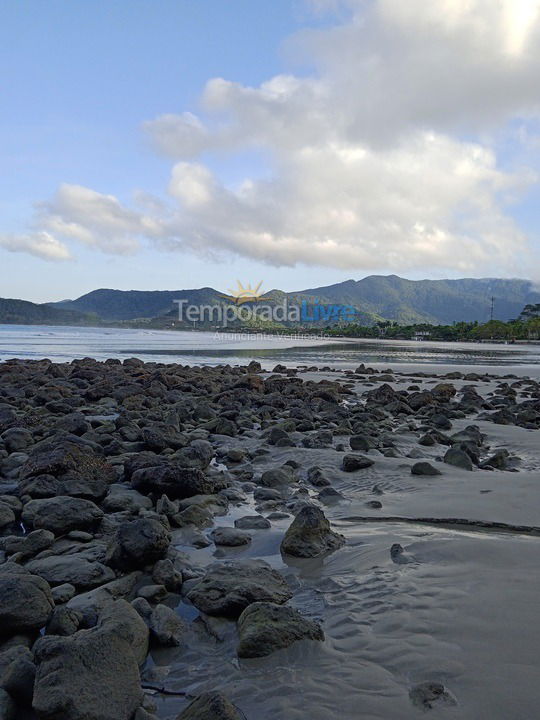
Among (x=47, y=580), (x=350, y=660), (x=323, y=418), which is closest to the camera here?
(x=350, y=660)

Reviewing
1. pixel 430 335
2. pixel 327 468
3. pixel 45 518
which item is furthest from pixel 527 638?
pixel 430 335

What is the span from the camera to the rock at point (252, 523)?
18.7ft

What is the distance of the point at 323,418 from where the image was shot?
41.1 feet

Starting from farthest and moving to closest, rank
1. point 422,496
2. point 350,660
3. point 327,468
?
point 327,468 < point 422,496 < point 350,660

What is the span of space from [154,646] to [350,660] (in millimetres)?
1245

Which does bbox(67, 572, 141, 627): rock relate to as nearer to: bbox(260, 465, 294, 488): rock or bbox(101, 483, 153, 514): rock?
bbox(101, 483, 153, 514): rock

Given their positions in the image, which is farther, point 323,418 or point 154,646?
point 323,418

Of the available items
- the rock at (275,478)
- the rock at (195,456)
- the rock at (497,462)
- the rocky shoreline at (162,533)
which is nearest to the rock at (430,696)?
the rocky shoreline at (162,533)

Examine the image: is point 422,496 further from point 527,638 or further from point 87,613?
point 87,613

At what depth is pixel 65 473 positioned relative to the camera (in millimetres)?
6449

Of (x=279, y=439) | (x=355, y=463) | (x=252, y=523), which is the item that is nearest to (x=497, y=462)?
(x=355, y=463)

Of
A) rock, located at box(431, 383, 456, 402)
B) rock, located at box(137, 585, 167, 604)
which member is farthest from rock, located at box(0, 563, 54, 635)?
rock, located at box(431, 383, 456, 402)

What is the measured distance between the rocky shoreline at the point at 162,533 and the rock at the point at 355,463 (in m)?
0.02

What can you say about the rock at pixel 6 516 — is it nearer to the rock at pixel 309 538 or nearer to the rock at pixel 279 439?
the rock at pixel 309 538
